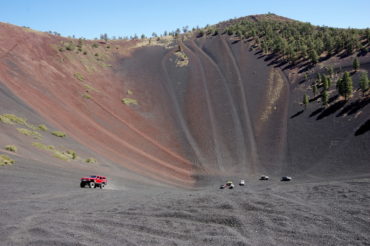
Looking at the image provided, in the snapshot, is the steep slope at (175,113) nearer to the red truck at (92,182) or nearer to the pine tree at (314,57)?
the pine tree at (314,57)

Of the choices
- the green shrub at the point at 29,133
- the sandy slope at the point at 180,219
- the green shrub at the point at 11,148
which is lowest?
the sandy slope at the point at 180,219

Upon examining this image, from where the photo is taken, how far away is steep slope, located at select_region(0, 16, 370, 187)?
4444cm

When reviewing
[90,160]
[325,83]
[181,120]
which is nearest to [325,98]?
[325,83]

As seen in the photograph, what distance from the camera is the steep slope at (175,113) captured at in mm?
44438

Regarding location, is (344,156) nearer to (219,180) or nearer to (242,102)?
(219,180)

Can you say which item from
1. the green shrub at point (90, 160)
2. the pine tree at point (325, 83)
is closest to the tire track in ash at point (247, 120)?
the pine tree at point (325, 83)

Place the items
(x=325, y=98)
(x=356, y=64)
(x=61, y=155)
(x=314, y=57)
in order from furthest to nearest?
(x=314, y=57) → (x=356, y=64) → (x=325, y=98) → (x=61, y=155)

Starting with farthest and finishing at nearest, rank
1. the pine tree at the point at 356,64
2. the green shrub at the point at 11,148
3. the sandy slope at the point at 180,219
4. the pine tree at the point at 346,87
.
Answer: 1. the pine tree at the point at 356,64
2. the pine tree at the point at 346,87
3. the green shrub at the point at 11,148
4. the sandy slope at the point at 180,219

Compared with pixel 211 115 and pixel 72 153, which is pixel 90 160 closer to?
pixel 72 153

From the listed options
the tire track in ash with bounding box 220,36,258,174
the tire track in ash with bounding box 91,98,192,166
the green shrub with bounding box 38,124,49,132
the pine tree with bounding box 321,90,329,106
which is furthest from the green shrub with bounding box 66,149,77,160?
the pine tree with bounding box 321,90,329,106

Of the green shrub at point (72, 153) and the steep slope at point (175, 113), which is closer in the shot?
the green shrub at point (72, 153)

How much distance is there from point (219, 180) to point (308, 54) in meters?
56.2

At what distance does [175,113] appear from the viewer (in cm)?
6594

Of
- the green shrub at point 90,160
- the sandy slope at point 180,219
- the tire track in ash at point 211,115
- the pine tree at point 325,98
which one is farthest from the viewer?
the pine tree at point 325,98
